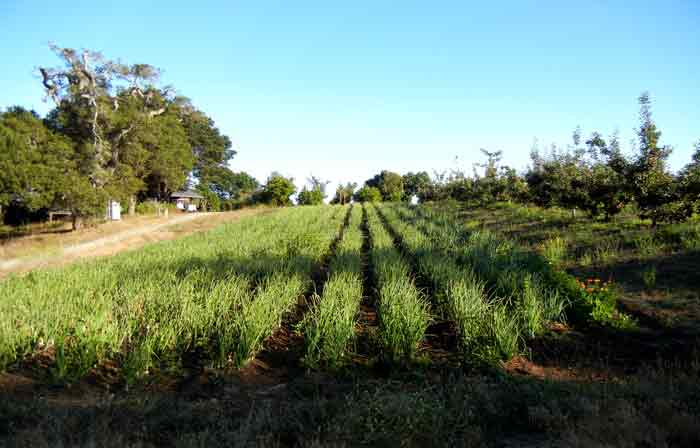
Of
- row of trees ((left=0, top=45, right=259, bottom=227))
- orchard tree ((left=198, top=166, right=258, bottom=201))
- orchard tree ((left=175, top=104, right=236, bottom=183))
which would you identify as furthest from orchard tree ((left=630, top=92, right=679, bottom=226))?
orchard tree ((left=175, top=104, right=236, bottom=183))

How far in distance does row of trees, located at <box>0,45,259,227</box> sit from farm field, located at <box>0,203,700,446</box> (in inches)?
568

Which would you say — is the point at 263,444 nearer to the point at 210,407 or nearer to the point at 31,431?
the point at 210,407

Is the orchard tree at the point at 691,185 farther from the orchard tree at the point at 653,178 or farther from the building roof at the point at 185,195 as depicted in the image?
the building roof at the point at 185,195

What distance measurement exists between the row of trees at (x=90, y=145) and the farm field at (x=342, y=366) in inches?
568

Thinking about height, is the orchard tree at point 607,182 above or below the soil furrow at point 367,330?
above

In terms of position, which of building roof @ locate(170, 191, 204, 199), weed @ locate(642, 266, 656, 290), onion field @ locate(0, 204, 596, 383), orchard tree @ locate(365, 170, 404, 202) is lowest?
onion field @ locate(0, 204, 596, 383)

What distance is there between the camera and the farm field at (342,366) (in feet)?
7.95

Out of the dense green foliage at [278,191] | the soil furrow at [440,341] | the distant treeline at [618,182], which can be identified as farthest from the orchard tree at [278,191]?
the soil furrow at [440,341]

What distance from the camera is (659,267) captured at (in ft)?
21.1

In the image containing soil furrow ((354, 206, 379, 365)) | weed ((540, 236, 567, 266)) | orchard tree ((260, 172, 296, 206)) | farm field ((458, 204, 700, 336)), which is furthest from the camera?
orchard tree ((260, 172, 296, 206))

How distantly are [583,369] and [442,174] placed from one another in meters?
28.4

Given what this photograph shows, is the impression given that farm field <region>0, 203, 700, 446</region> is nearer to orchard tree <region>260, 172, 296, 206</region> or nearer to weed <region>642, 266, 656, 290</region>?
weed <region>642, 266, 656, 290</region>

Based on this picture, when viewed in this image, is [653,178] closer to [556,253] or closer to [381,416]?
[556,253]

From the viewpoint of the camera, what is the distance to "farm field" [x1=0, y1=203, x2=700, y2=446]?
2424 mm
